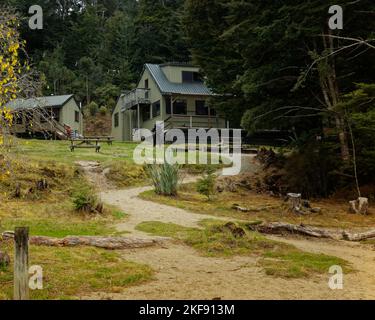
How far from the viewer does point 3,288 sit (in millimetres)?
6828

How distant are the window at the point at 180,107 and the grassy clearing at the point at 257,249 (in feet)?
97.0

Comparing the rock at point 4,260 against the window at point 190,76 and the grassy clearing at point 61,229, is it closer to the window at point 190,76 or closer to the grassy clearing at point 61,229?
the grassy clearing at point 61,229

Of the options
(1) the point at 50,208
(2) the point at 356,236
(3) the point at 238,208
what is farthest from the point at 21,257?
(3) the point at 238,208

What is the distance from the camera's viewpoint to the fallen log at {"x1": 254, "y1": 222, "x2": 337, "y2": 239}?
1187 cm

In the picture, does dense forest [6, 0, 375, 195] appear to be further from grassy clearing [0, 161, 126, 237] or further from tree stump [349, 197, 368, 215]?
grassy clearing [0, 161, 126, 237]

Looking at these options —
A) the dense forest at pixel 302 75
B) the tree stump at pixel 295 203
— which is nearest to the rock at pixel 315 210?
the tree stump at pixel 295 203

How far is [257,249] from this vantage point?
394 inches

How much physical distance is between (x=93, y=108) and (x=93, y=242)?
46570 mm

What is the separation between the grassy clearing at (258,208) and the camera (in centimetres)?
1435

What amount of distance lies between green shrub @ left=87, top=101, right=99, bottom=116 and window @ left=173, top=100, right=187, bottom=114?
53.4 ft

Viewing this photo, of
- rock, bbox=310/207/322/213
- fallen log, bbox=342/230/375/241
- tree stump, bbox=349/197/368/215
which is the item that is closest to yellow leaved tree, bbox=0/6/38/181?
fallen log, bbox=342/230/375/241

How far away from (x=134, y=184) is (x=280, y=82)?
7.74 m

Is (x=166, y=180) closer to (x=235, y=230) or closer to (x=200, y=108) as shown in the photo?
(x=235, y=230)
